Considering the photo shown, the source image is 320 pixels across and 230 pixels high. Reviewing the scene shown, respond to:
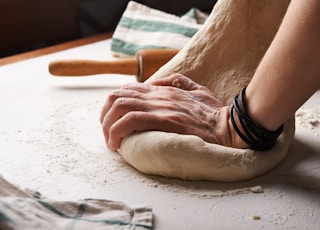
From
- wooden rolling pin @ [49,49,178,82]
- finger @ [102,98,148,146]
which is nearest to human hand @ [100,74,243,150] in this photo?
finger @ [102,98,148,146]

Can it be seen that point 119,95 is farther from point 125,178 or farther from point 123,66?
point 123,66

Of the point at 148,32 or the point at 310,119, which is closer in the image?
the point at 310,119

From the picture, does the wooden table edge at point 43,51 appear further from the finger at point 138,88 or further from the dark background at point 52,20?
the finger at point 138,88

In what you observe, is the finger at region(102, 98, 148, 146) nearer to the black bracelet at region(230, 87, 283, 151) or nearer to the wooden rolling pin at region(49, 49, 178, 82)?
the black bracelet at region(230, 87, 283, 151)

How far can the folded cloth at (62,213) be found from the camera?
1.95ft

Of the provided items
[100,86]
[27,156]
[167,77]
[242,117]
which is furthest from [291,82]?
[100,86]

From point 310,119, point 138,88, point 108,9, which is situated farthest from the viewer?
point 108,9

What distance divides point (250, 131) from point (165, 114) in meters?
0.15

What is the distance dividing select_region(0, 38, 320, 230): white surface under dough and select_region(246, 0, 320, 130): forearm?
0.12 metres

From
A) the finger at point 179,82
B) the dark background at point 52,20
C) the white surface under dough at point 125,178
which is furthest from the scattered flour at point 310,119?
the dark background at point 52,20

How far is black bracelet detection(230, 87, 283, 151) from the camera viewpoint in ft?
2.60

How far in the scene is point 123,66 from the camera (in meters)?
1.22

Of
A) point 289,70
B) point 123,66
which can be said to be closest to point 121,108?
point 289,70

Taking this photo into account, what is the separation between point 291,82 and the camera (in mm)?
723
